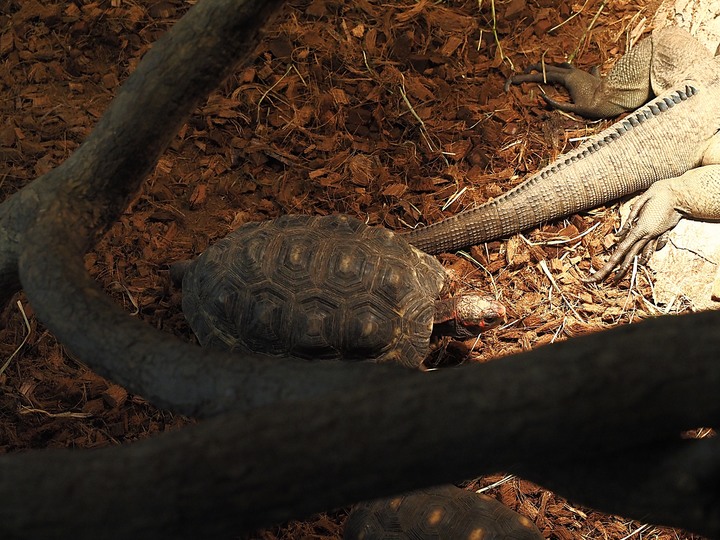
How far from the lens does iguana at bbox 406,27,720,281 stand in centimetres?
344

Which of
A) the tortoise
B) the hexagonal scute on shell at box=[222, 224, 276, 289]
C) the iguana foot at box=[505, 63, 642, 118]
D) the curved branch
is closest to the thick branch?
the curved branch

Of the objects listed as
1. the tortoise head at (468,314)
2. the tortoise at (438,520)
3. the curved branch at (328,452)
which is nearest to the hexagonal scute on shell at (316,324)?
the tortoise head at (468,314)

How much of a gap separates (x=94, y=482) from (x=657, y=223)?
10.5 feet

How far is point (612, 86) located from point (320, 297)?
2441mm

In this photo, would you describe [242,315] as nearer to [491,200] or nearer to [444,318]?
[444,318]

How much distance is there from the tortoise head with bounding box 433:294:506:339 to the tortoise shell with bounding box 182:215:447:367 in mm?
105

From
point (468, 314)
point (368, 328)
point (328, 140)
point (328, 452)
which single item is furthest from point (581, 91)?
point (328, 452)

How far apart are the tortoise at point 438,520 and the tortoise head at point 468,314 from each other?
83cm

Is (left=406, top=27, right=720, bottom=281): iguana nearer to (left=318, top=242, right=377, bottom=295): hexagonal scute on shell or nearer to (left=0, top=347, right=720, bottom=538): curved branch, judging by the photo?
(left=318, top=242, right=377, bottom=295): hexagonal scute on shell

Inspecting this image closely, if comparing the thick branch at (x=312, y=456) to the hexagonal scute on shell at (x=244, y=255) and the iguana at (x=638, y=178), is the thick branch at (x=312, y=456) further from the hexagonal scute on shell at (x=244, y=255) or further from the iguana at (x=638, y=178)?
the iguana at (x=638, y=178)

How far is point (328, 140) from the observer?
370 cm

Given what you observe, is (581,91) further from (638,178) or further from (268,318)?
(268,318)

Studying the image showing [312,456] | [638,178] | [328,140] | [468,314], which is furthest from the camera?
[328,140]

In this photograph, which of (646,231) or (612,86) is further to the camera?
(612,86)
